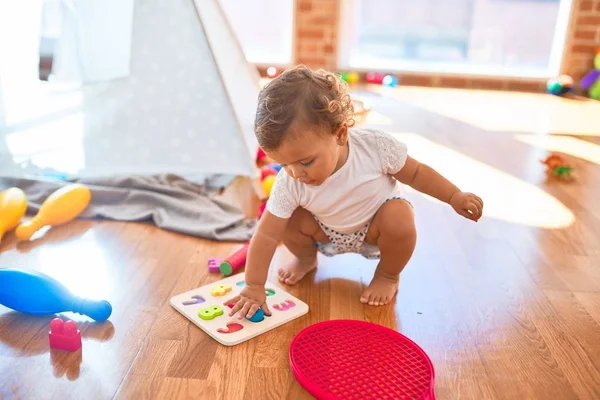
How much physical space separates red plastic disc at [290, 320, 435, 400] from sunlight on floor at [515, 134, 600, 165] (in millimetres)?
1376

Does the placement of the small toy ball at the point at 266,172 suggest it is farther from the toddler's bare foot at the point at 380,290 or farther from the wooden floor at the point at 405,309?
the toddler's bare foot at the point at 380,290

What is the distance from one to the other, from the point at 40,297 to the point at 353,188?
53 cm

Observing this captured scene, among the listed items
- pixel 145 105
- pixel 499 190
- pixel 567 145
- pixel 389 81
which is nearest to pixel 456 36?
pixel 389 81

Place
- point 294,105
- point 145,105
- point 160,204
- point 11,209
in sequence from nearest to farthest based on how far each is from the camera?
point 294,105 < point 11,209 < point 160,204 < point 145,105

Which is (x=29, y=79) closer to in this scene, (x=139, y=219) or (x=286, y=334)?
(x=139, y=219)

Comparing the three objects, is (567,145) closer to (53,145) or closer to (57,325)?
(53,145)

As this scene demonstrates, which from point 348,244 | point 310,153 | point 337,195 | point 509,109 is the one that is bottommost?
point 509,109

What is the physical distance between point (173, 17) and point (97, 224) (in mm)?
531

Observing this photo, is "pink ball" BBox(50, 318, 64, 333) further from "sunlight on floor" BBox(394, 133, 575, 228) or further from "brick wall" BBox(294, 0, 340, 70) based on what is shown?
"brick wall" BBox(294, 0, 340, 70)

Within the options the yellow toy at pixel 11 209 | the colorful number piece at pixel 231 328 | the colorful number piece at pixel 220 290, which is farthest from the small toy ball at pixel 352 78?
the colorful number piece at pixel 231 328

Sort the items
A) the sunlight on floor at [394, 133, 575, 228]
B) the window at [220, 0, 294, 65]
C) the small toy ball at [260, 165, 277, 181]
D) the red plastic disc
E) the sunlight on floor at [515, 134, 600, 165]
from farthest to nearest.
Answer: the window at [220, 0, 294, 65], the sunlight on floor at [515, 134, 600, 165], the small toy ball at [260, 165, 277, 181], the sunlight on floor at [394, 133, 575, 228], the red plastic disc

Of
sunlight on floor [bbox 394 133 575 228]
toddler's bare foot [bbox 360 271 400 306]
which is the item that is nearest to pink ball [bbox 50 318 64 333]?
toddler's bare foot [bbox 360 271 400 306]

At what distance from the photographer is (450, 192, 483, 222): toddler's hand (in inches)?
38.5

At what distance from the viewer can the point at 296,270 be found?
1.13 meters
